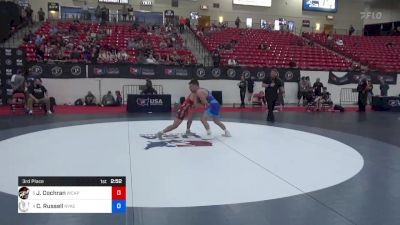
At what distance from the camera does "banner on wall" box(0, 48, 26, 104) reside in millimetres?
14109

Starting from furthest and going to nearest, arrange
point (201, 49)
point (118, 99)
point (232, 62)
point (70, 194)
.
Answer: point (201, 49) → point (232, 62) → point (118, 99) → point (70, 194)

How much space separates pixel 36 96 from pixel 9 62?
3102 mm

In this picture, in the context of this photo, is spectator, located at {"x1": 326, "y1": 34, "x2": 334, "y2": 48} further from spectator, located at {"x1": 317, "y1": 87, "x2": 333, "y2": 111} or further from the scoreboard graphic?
the scoreboard graphic

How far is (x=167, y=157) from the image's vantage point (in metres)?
5.65

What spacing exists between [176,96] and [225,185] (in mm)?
12206

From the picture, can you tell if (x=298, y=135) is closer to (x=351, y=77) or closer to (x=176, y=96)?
(x=176, y=96)

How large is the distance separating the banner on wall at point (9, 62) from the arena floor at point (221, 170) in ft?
19.7

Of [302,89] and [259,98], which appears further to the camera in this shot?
[302,89]

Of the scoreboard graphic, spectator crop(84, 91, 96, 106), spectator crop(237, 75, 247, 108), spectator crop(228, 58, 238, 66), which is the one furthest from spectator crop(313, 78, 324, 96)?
the scoreboard graphic

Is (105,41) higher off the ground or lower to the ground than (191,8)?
lower

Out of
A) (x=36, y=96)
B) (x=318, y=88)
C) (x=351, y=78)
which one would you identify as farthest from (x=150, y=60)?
(x=351, y=78)

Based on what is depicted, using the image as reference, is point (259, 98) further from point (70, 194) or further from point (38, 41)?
point (70, 194)

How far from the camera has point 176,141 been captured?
279 inches

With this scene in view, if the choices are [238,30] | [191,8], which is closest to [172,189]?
[238,30]
